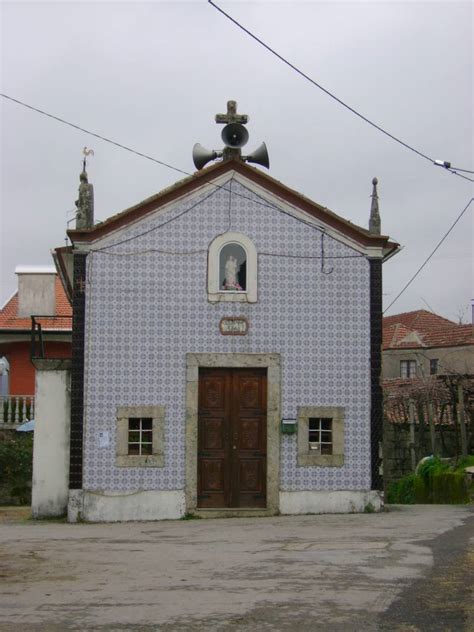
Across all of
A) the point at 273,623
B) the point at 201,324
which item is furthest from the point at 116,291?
the point at 273,623

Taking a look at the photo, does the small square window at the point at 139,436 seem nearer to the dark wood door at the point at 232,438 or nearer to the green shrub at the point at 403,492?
the dark wood door at the point at 232,438

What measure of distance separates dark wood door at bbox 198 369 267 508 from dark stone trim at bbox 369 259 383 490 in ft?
A: 6.21

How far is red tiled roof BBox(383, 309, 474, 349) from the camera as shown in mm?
46562

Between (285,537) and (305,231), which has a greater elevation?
(305,231)

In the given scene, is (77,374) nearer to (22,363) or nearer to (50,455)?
(50,455)

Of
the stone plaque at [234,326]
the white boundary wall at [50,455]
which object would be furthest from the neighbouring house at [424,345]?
the white boundary wall at [50,455]

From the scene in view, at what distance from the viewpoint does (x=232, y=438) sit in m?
17.6

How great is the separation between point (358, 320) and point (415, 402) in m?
9.53

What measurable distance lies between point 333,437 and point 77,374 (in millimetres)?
4563

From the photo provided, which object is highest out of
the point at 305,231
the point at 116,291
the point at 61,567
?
the point at 305,231

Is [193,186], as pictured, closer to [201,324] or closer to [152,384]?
[201,324]

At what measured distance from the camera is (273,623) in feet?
26.3

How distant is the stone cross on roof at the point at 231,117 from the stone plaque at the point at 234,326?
3654mm

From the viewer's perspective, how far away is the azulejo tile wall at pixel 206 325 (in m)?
17.5
